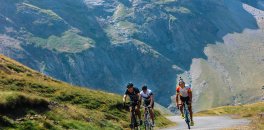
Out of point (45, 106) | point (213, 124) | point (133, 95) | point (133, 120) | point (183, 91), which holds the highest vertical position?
point (183, 91)

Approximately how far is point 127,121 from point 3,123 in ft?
111

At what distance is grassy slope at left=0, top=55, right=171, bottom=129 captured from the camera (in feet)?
93.9

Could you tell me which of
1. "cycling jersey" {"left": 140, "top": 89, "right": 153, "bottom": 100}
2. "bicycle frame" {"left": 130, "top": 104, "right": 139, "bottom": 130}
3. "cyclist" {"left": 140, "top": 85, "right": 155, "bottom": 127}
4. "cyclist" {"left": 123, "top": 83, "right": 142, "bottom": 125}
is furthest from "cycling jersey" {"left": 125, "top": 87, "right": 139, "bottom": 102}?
"cycling jersey" {"left": 140, "top": 89, "right": 153, "bottom": 100}

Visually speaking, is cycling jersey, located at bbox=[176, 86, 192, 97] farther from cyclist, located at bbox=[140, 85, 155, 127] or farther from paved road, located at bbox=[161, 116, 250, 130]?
paved road, located at bbox=[161, 116, 250, 130]

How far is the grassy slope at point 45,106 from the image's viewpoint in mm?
28609

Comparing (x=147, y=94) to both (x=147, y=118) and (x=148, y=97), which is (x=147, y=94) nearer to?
(x=148, y=97)

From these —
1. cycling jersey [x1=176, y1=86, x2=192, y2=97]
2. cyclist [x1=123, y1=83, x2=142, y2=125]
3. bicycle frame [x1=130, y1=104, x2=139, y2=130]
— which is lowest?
bicycle frame [x1=130, y1=104, x2=139, y2=130]

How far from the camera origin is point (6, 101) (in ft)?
94.7

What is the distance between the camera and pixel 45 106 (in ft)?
114

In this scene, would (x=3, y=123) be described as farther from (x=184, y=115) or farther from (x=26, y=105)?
(x=184, y=115)

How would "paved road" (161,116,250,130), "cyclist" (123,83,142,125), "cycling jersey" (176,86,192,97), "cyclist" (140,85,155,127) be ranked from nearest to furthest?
"cyclist" (123,83,142,125)
"cyclist" (140,85,155,127)
"cycling jersey" (176,86,192,97)
"paved road" (161,116,250,130)

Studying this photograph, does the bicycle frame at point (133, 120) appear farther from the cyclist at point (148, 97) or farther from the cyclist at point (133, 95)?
the cyclist at point (148, 97)

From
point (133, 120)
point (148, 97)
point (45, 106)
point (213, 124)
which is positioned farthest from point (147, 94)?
point (213, 124)

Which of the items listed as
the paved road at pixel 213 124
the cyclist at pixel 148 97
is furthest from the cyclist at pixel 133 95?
the paved road at pixel 213 124
